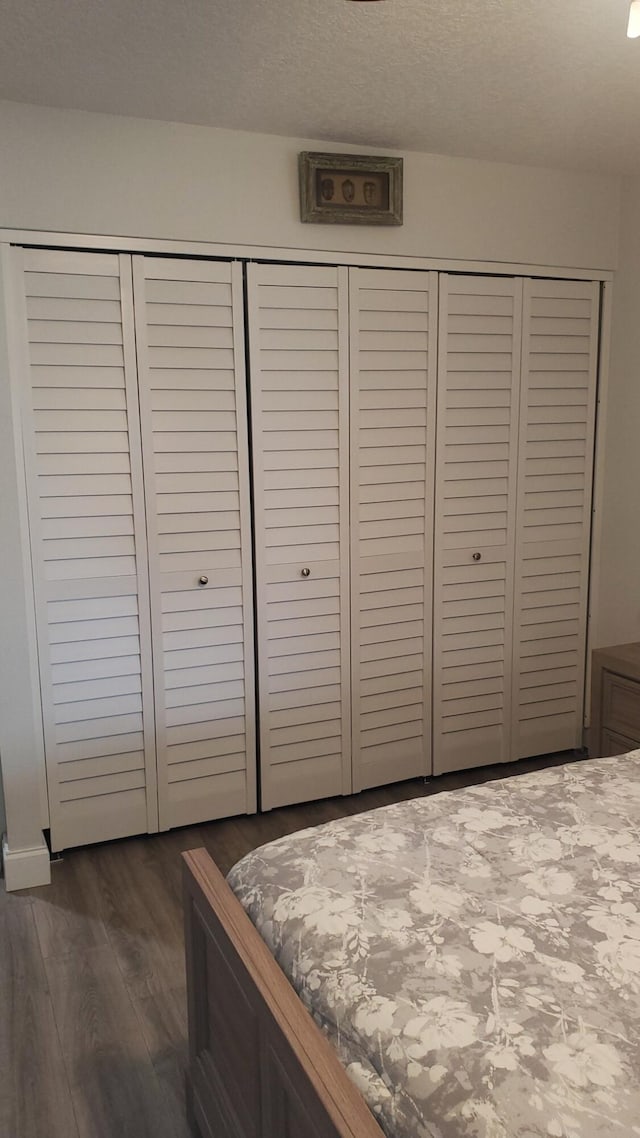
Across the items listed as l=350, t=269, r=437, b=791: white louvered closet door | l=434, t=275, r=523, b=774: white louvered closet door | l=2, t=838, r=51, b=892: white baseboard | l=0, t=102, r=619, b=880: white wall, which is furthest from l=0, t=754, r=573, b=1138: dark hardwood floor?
l=434, t=275, r=523, b=774: white louvered closet door

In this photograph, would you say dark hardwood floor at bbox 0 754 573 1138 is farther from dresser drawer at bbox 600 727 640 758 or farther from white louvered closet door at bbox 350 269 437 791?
dresser drawer at bbox 600 727 640 758

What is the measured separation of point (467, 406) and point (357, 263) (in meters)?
0.70

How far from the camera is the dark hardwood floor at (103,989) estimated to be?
191cm

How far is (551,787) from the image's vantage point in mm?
2080

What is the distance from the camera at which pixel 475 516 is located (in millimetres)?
3457

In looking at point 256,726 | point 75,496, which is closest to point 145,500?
point 75,496

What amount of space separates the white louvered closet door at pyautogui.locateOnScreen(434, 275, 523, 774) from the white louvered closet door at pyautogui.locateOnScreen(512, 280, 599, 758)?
0.07 metres

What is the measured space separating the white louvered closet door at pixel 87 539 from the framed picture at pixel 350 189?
68 cm

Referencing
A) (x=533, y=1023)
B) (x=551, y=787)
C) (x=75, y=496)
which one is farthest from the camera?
(x=75, y=496)

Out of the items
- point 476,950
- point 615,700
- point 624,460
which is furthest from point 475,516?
point 476,950

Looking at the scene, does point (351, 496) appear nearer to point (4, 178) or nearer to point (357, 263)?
point (357, 263)

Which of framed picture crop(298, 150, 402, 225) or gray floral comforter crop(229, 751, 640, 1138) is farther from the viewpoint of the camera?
framed picture crop(298, 150, 402, 225)

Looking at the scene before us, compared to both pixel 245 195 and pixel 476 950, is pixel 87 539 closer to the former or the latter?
pixel 245 195

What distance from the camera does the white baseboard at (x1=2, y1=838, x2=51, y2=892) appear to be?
9.10ft
